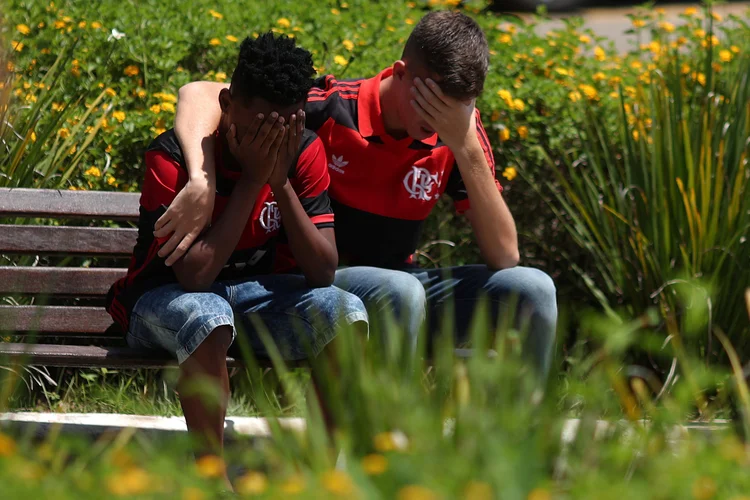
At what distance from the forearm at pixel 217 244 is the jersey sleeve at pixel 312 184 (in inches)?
7.6

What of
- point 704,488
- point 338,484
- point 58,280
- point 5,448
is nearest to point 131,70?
point 58,280

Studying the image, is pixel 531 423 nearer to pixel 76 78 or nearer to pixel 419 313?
pixel 419 313

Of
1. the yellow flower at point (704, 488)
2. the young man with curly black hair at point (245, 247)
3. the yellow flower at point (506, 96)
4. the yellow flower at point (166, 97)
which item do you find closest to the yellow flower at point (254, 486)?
the yellow flower at point (704, 488)

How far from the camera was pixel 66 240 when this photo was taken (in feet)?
10.4

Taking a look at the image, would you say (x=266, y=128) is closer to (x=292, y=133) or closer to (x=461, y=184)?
(x=292, y=133)

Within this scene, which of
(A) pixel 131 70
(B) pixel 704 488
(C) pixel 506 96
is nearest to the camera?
(B) pixel 704 488

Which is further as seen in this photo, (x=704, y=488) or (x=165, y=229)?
(x=165, y=229)

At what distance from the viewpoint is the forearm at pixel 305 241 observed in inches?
105

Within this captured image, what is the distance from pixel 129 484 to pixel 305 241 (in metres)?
1.46

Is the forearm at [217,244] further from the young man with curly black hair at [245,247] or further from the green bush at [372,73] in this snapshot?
the green bush at [372,73]

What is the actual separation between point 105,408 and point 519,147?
6.13ft

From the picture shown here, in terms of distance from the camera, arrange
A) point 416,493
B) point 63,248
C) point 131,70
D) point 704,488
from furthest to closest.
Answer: point 131,70
point 63,248
point 704,488
point 416,493

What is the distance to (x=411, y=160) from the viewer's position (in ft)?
10.1

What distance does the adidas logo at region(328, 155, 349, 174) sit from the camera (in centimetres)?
305
